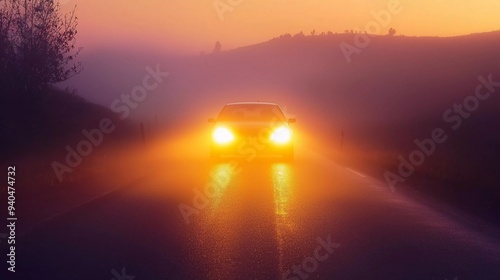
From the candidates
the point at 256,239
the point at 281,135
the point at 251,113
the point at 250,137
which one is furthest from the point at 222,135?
the point at 256,239

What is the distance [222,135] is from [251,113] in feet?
5.23

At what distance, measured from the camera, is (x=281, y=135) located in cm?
2403

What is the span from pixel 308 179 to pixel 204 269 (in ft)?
36.5

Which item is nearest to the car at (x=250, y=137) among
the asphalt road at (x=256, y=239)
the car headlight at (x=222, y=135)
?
the car headlight at (x=222, y=135)

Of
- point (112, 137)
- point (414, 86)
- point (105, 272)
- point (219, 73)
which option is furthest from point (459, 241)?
point (219, 73)

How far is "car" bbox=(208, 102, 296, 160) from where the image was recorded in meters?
23.8

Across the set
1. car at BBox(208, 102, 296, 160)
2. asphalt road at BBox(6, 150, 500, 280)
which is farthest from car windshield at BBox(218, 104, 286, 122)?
asphalt road at BBox(6, 150, 500, 280)

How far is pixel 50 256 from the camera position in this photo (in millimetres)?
9352

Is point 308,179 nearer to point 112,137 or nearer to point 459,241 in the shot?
point 459,241

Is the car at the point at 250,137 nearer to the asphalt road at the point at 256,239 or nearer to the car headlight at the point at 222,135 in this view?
the car headlight at the point at 222,135

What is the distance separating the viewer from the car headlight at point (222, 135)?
78.1ft

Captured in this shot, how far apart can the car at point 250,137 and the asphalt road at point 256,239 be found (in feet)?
21.3

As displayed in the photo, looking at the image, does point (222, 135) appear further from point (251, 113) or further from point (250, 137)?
point (251, 113)

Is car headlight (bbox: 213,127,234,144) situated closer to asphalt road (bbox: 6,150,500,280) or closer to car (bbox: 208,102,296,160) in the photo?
car (bbox: 208,102,296,160)
